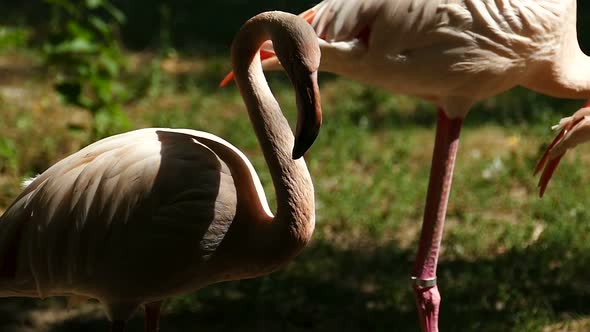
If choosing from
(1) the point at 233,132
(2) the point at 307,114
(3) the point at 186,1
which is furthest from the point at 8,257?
(3) the point at 186,1

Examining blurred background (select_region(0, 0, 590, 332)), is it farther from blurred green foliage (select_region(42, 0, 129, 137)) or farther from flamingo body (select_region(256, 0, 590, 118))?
flamingo body (select_region(256, 0, 590, 118))

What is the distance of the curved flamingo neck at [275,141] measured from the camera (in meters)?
2.76

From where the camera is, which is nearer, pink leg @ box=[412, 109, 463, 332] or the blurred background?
pink leg @ box=[412, 109, 463, 332]

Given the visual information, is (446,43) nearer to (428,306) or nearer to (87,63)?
(428,306)

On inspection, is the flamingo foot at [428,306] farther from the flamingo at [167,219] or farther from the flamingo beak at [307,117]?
the flamingo beak at [307,117]

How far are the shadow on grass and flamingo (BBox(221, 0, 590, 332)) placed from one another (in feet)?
1.80

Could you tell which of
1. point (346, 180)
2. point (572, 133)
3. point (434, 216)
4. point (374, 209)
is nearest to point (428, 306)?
point (434, 216)

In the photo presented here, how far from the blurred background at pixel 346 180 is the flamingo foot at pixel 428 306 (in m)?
0.39

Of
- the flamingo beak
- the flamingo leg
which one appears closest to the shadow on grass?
the flamingo leg

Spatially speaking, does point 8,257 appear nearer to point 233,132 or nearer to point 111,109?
point 111,109

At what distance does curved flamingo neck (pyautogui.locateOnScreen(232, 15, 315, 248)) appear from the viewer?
2760mm

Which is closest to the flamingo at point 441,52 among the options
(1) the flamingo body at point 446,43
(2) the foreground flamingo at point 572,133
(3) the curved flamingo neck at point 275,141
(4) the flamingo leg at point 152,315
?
(1) the flamingo body at point 446,43

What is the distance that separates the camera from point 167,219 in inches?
109

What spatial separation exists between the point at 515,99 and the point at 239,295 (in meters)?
2.89
